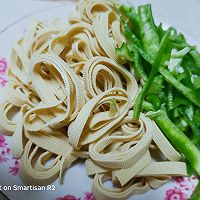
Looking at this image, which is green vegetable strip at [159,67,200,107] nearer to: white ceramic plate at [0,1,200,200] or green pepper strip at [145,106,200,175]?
green pepper strip at [145,106,200,175]

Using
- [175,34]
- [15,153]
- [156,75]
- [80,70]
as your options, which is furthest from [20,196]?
[175,34]

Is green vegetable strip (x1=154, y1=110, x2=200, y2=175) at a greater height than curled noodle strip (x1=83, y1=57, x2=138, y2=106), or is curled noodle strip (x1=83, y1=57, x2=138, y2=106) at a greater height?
curled noodle strip (x1=83, y1=57, x2=138, y2=106)

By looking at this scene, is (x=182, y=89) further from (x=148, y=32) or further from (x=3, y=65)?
(x=3, y=65)

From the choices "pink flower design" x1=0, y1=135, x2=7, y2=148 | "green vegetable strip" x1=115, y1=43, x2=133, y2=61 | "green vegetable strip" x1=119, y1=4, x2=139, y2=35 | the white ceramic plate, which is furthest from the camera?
"green vegetable strip" x1=119, y1=4, x2=139, y2=35

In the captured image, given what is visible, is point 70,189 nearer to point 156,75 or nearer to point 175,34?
point 156,75

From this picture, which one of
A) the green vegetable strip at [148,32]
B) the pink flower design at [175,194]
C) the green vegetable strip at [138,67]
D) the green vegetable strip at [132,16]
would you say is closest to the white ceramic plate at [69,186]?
the pink flower design at [175,194]

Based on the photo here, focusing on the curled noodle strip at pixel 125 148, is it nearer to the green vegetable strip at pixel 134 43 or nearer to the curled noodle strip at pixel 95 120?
the curled noodle strip at pixel 95 120

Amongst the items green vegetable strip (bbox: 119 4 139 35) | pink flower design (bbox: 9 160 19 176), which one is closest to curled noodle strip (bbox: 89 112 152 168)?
pink flower design (bbox: 9 160 19 176)
